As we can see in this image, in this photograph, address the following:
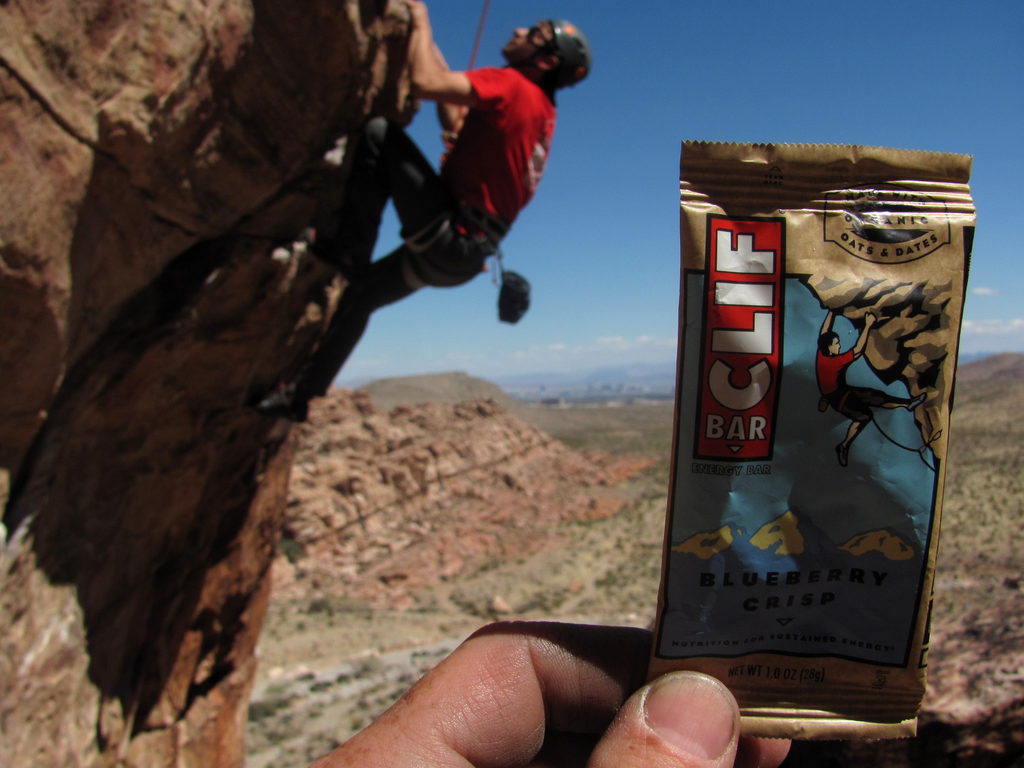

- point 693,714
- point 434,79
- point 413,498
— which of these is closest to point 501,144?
point 434,79

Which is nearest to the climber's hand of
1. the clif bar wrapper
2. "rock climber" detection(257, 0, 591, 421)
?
"rock climber" detection(257, 0, 591, 421)

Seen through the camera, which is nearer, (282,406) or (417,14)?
(417,14)

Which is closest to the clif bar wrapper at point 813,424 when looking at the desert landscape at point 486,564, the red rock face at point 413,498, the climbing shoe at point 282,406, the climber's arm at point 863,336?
the climber's arm at point 863,336

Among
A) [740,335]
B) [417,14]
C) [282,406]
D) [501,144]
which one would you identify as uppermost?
[417,14]

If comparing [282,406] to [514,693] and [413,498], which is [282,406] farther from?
[413,498]

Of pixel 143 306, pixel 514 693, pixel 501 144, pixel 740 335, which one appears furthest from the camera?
pixel 501 144

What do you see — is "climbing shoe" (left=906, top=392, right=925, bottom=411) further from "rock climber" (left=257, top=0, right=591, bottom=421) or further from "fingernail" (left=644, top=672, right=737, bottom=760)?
"rock climber" (left=257, top=0, right=591, bottom=421)

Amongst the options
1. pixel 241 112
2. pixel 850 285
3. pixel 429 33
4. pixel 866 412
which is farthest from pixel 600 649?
pixel 429 33
